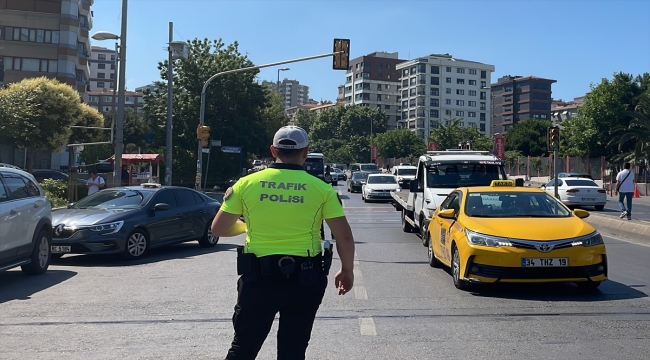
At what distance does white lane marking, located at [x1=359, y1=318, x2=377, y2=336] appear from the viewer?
688 centimetres

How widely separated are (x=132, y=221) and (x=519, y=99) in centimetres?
14200

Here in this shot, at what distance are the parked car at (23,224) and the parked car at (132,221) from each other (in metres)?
1.06

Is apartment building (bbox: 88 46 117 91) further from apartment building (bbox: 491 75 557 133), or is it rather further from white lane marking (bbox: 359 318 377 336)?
white lane marking (bbox: 359 318 377 336)

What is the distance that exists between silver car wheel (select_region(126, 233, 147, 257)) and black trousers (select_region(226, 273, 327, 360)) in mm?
9298

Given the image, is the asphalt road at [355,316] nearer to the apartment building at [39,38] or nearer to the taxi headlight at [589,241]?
the taxi headlight at [589,241]

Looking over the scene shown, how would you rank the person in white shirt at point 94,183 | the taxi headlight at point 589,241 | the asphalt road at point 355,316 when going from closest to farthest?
the asphalt road at point 355,316
the taxi headlight at point 589,241
the person in white shirt at point 94,183

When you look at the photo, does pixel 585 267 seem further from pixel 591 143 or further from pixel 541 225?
pixel 591 143

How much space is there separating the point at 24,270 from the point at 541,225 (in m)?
7.78

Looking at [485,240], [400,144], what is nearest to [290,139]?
[485,240]

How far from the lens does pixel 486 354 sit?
607 centimetres

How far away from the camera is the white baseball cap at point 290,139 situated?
13.2 ft

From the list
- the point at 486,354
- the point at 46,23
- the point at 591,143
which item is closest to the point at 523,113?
the point at 591,143

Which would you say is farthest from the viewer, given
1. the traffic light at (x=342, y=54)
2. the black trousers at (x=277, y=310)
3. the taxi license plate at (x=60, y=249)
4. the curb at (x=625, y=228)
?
the traffic light at (x=342, y=54)

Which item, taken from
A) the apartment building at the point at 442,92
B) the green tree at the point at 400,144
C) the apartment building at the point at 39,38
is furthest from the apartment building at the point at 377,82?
the apartment building at the point at 39,38
